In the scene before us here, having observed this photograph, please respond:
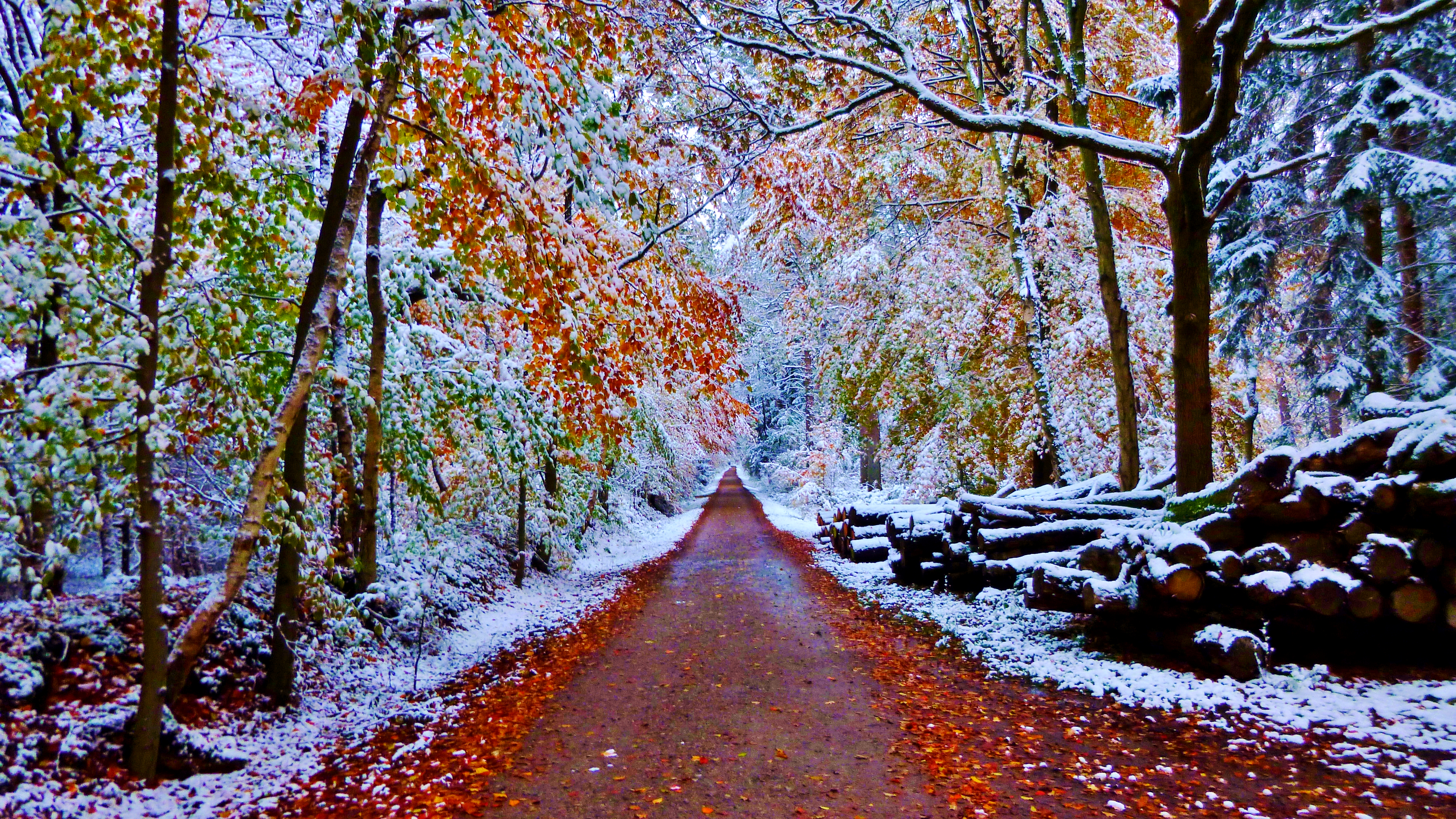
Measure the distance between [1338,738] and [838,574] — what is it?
8.94m

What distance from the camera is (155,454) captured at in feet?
13.1

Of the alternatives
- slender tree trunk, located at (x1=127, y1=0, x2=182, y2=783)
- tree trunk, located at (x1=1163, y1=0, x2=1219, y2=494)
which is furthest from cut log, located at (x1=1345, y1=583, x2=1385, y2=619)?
slender tree trunk, located at (x1=127, y1=0, x2=182, y2=783)

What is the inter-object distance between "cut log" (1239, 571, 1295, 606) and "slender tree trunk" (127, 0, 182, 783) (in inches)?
285

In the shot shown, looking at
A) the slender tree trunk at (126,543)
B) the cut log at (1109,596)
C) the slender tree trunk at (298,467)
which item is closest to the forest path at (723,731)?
the cut log at (1109,596)

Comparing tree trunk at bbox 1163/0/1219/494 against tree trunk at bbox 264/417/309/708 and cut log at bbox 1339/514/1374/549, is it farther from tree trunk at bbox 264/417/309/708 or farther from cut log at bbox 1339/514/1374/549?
tree trunk at bbox 264/417/309/708

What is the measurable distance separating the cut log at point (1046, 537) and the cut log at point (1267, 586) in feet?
8.42

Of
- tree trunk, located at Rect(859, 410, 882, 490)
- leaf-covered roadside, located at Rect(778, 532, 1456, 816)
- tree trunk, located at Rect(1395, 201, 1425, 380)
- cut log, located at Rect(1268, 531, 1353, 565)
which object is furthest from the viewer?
tree trunk, located at Rect(859, 410, 882, 490)

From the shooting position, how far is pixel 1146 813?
12.6ft

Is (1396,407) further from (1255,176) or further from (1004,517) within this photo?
(1004,517)

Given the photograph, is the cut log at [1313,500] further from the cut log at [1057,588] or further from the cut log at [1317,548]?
the cut log at [1057,588]

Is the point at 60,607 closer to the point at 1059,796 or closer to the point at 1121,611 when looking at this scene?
the point at 1059,796

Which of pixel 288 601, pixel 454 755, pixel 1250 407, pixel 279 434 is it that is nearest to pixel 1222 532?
pixel 454 755

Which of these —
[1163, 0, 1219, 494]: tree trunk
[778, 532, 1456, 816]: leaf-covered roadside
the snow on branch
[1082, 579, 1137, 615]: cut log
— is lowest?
[778, 532, 1456, 816]: leaf-covered roadside

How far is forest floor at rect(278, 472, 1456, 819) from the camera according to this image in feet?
13.2
